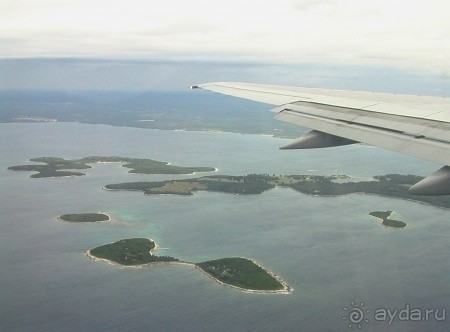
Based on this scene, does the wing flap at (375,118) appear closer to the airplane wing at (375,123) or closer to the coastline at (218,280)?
the airplane wing at (375,123)

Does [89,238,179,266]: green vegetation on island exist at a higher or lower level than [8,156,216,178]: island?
higher

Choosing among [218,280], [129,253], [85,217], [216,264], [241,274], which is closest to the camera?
[218,280]

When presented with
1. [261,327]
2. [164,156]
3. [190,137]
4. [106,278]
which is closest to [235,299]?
[261,327]

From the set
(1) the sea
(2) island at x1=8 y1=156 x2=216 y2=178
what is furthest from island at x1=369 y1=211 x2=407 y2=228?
(2) island at x1=8 y1=156 x2=216 y2=178

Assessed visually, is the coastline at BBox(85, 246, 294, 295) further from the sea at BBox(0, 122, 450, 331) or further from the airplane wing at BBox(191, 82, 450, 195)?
the airplane wing at BBox(191, 82, 450, 195)
